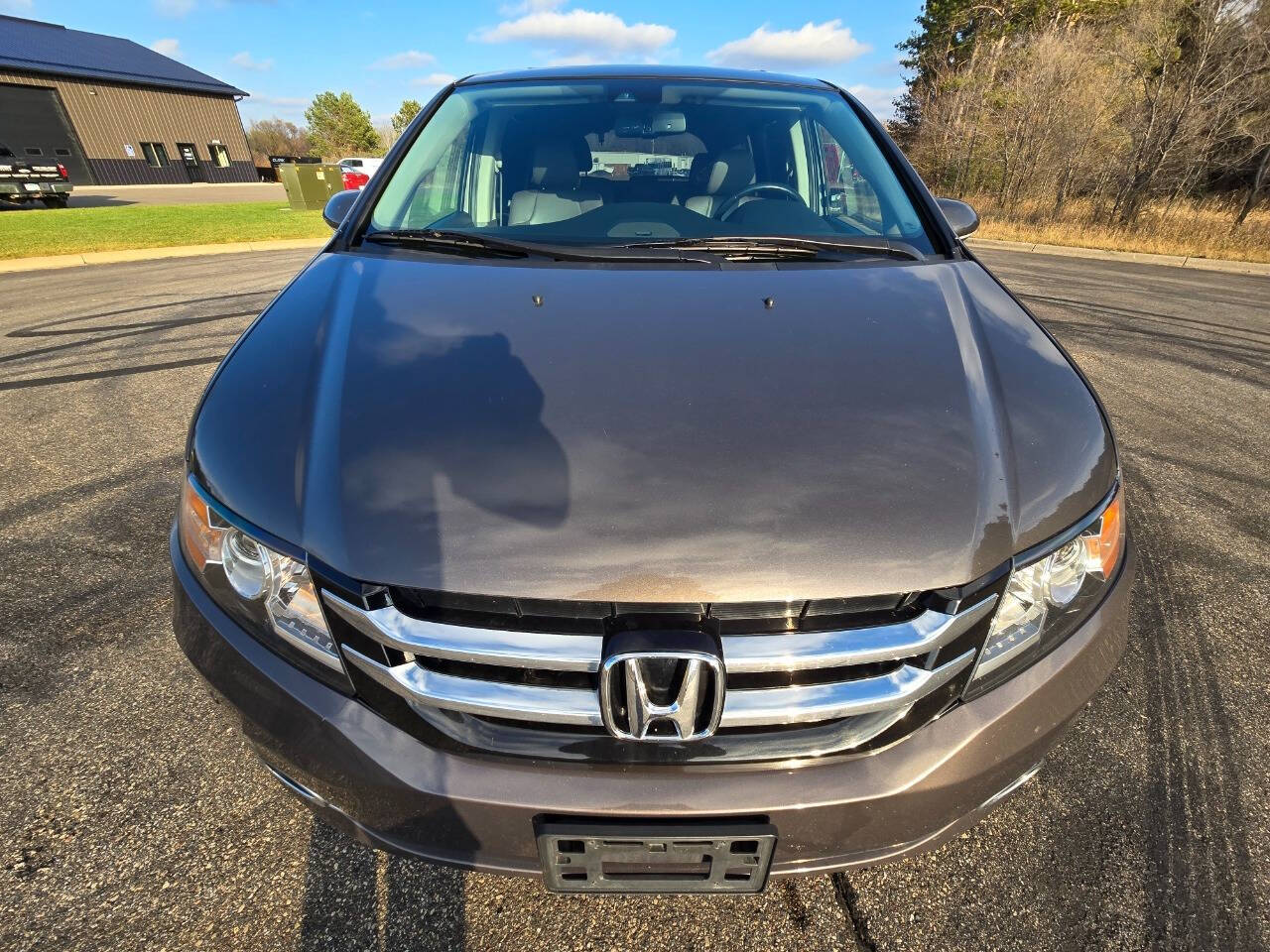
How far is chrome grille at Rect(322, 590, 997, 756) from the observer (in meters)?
1.04

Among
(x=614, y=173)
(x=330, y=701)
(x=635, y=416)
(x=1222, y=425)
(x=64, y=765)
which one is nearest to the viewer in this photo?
(x=330, y=701)

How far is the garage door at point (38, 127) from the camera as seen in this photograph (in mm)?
29234

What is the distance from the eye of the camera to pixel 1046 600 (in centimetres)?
120

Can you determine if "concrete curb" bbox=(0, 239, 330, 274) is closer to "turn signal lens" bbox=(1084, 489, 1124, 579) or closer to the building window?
"turn signal lens" bbox=(1084, 489, 1124, 579)

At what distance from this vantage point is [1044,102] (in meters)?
18.6

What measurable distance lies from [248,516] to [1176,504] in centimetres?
374

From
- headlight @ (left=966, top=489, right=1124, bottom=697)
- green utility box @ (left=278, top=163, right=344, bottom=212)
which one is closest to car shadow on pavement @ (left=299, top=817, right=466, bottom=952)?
headlight @ (left=966, top=489, right=1124, bottom=697)

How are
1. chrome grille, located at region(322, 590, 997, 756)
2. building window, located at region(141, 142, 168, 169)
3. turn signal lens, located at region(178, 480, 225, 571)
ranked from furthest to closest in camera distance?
1. building window, located at region(141, 142, 168, 169)
2. turn signal lens, located at region(178, 480, 225, 571)
3. chrome grille, located at region(322, 590, 997, 756)

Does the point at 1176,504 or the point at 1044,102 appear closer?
the point at 1176,504

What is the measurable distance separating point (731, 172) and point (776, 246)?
58 centimetres

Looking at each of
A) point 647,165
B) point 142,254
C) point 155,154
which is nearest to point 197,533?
point 647,165

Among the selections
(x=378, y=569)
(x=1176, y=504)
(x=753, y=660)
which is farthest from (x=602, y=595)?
(x=1176, y=504)

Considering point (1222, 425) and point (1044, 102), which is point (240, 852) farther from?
point (1044, 102)

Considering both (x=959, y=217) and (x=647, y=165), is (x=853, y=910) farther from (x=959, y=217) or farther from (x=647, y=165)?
(x=647, y=165)
